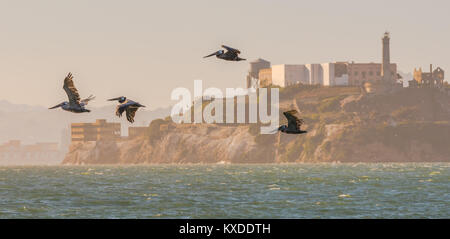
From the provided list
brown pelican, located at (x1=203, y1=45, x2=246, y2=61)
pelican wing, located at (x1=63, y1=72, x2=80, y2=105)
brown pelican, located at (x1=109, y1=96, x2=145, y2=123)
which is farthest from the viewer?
brown pelican, located at (x1=203, y1=45, x2=246, y2=61)

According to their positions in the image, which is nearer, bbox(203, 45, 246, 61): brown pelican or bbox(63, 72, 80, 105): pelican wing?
bbox(63, 72, 80, 105): pelican wing

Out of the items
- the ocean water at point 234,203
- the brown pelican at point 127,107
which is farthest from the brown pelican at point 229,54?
the ocean water at point 234,203

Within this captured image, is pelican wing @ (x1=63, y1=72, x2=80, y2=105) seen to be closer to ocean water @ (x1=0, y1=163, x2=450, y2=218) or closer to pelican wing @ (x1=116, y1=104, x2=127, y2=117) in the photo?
pelican wing @ (x1=116, y1=104, x2=127, y2=117)

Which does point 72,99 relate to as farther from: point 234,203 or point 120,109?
point 234,203

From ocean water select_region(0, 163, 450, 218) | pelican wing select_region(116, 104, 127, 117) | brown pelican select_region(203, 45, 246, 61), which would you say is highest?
brown pelican select_region(203, 45, 246, 61)

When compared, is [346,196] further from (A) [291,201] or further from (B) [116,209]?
(B) [116,209]

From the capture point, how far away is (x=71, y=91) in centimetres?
3144

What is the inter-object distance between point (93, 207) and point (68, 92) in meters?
59.4

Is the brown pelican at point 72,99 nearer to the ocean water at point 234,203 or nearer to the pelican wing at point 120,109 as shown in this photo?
the pelican wing at point 120,109

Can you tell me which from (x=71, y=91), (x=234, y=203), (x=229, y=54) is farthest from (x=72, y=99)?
(x=234, y=203)

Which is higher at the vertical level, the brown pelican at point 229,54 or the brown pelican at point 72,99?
the brown pelican at point 229,54

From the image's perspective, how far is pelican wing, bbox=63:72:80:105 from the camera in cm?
3118

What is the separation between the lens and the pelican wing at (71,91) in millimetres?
31178

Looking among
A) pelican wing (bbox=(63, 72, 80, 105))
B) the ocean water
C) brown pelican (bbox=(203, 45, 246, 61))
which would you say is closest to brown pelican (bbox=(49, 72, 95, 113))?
pelican wing (bbox=(63, 72, 80, 105))
